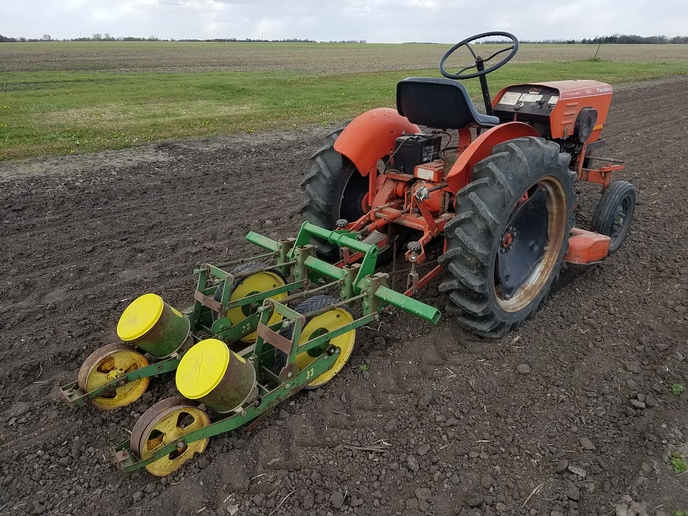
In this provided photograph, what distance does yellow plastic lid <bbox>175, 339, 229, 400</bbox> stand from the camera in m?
2.47

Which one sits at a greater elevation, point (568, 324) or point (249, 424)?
point (249, 424)

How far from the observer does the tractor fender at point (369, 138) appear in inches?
153

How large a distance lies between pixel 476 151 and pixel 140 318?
2363 millimetres

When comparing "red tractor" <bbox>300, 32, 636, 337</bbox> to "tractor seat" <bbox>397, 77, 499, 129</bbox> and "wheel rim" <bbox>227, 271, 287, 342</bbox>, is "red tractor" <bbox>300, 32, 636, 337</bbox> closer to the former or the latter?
"tractor seat" <bbox>397, 77, 499, 129</bbox>

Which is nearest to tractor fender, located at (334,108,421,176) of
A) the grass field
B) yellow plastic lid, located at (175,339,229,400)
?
yellow plastic lid, located at (175,339,229,400)

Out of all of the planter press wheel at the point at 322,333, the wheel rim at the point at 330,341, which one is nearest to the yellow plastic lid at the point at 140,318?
the planter press wheel at the point at 322,333

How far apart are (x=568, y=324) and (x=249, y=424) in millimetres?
2526

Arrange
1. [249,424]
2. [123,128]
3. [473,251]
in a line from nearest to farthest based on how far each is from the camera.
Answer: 1. [249,424]
2. [473,251]
3. [123,128]

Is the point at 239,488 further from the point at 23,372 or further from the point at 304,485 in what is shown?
the point at 23,372

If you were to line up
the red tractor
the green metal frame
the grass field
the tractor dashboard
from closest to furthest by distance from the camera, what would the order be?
the green metal frame → the red tractor → the tractor dashboard → the grass field

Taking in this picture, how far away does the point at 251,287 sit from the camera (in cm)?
347

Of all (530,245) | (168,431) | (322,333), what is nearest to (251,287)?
(322,333)

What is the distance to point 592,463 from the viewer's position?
8.71ft

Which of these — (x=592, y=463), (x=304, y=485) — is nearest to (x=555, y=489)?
(x=592, y=463)
